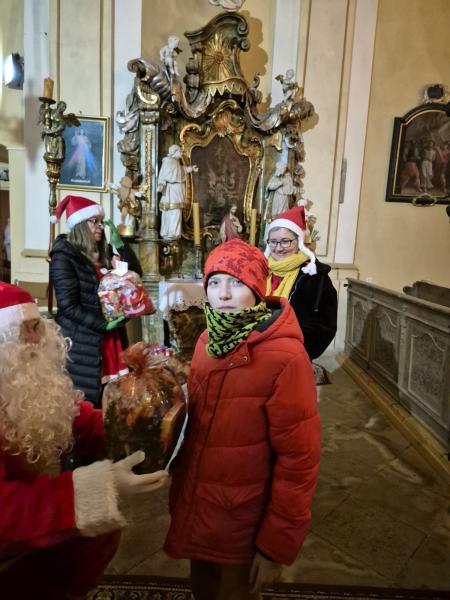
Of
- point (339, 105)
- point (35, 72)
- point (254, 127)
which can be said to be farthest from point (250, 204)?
point (35, 72)

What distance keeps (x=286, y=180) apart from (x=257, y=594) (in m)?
4.84

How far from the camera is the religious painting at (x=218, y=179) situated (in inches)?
215

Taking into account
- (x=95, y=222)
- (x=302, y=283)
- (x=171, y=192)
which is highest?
(x=171, y=192)

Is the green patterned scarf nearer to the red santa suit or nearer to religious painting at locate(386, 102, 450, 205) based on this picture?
the red santa suit

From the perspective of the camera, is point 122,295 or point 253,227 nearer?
point 122,295

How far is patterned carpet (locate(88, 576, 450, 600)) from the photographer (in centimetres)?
190

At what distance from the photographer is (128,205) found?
510 centimetres

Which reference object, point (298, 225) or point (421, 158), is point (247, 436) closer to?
point (298, 225)

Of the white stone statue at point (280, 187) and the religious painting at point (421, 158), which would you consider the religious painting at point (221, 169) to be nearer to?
the white stone statue at point (280, 187)

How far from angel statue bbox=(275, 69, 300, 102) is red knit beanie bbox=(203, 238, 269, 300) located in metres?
4.77

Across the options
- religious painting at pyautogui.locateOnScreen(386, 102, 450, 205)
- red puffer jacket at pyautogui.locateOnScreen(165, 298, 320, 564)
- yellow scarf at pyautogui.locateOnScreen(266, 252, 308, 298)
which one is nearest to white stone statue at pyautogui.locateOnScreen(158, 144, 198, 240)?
yellow scarf at pyautogui.locateOnScreen(266, 252, 308, 298)

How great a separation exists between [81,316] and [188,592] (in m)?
1.57

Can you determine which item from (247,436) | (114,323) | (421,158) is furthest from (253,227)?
(247,436)

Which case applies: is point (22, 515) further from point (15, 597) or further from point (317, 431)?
point (317, 431)
